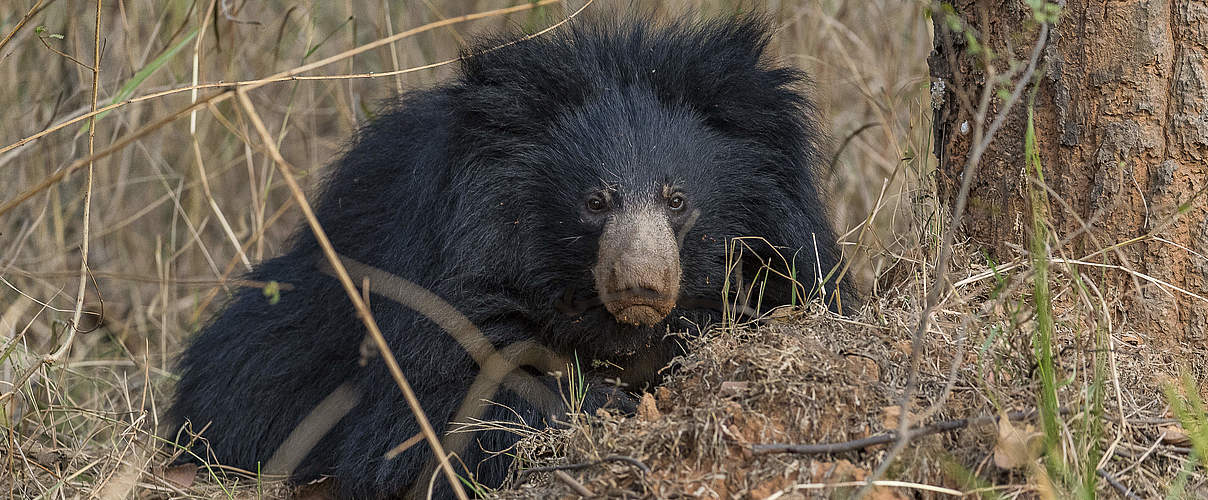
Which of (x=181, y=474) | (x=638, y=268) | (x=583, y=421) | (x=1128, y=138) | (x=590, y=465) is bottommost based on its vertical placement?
(x=181, y=474)

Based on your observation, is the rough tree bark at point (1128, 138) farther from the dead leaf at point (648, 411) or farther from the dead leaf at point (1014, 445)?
the dead leaf at point (648, 411)

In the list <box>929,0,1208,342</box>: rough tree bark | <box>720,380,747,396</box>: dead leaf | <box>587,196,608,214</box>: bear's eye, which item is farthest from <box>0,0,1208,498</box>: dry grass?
<box>587,196,608,214</box>: bear's eye

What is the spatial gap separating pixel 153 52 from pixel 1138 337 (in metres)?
4.63

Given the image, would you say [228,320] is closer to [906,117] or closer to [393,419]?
[393,419]

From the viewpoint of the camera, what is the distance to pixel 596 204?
3.40 meters

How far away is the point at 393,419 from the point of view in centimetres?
358

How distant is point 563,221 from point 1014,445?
5.03ft

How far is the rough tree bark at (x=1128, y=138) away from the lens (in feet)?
10.1

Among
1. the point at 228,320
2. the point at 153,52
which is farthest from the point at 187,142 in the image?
the point at 228,320

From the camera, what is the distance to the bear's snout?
3119 millimetres

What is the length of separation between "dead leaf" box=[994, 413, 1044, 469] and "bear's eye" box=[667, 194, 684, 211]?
1.27 metres

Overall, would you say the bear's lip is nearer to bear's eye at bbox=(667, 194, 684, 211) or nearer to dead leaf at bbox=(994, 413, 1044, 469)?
bear's eye at bbox=(667, 194, 684, 211)

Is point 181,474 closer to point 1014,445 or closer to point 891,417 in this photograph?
point 891,417

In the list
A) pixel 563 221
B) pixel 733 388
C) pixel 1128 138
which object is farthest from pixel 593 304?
pixel 1128 138
